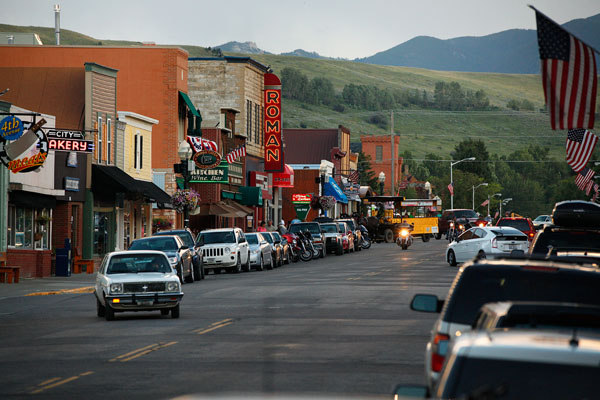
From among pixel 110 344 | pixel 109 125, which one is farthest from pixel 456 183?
pixel 110 344

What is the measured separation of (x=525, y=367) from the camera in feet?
18.2

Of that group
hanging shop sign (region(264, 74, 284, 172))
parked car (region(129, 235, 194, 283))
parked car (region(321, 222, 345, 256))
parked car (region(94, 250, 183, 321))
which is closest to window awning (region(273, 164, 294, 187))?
hanging shop sign (region(264, 74, 284, 172))

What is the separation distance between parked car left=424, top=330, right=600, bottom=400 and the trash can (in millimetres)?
36403

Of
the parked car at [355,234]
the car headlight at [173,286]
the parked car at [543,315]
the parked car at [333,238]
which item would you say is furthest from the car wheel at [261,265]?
the parked car at [543,315]

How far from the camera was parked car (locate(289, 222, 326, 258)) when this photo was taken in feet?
185

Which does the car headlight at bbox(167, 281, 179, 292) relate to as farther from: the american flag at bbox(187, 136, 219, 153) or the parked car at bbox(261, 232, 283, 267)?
the american flag at bbox(187, 136, 219, 153)

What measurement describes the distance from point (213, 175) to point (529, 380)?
2186 inches

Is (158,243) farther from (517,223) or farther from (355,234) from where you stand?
(355,234)

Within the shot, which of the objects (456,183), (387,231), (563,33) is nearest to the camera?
(563,33)

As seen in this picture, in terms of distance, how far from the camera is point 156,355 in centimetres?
1627

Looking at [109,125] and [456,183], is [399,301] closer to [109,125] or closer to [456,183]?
[109,125]

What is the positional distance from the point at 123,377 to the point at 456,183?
502 feet

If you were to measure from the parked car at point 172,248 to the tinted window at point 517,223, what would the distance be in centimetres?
1964

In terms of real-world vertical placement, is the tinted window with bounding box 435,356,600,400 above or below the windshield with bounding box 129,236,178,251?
below
